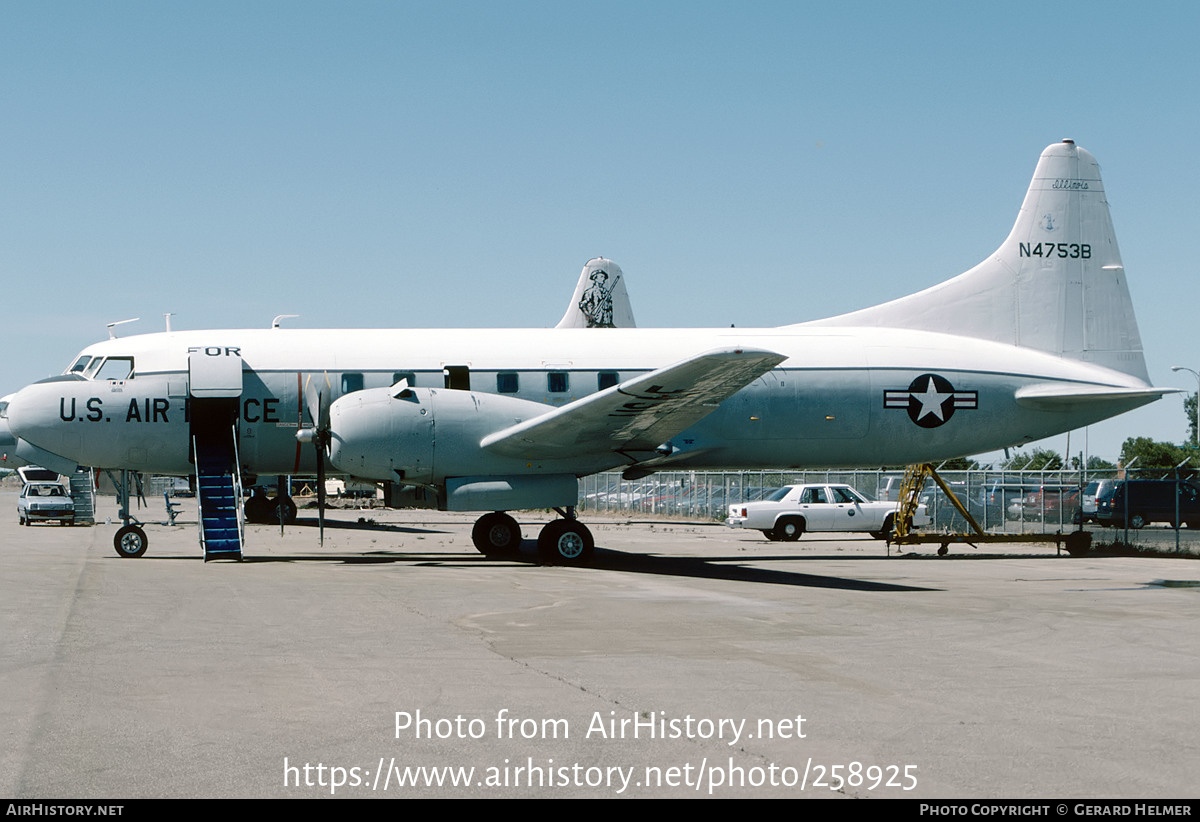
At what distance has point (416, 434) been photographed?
20.5 metres

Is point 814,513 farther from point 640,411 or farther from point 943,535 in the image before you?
point 640,411

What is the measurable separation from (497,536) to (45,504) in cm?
2187

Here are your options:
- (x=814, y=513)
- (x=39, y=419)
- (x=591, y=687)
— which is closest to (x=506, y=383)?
(x=39, y=419)

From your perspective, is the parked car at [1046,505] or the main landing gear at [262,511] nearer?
the main landing gear at [262,511]

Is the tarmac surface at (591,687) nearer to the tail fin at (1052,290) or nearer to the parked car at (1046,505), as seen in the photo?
the tail fin at (1052,290)

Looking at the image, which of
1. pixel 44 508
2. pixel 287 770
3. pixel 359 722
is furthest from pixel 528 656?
pixel 44 508

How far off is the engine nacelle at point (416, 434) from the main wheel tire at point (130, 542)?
4549 mm

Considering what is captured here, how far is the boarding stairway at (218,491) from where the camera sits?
21.6 m

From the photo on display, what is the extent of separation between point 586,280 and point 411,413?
26041 mm

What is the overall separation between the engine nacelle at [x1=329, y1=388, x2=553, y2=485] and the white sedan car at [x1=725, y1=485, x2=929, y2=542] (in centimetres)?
1323

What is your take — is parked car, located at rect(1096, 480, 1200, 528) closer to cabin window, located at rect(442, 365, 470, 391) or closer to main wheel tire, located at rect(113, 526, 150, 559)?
cabin window, located at rect(442, 365, 470, 391)

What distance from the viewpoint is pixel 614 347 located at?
23.3 m

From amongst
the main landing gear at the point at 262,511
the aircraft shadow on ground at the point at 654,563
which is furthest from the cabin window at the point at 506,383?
the main landing gear at the point at 262,511

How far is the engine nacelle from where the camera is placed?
20422mm
